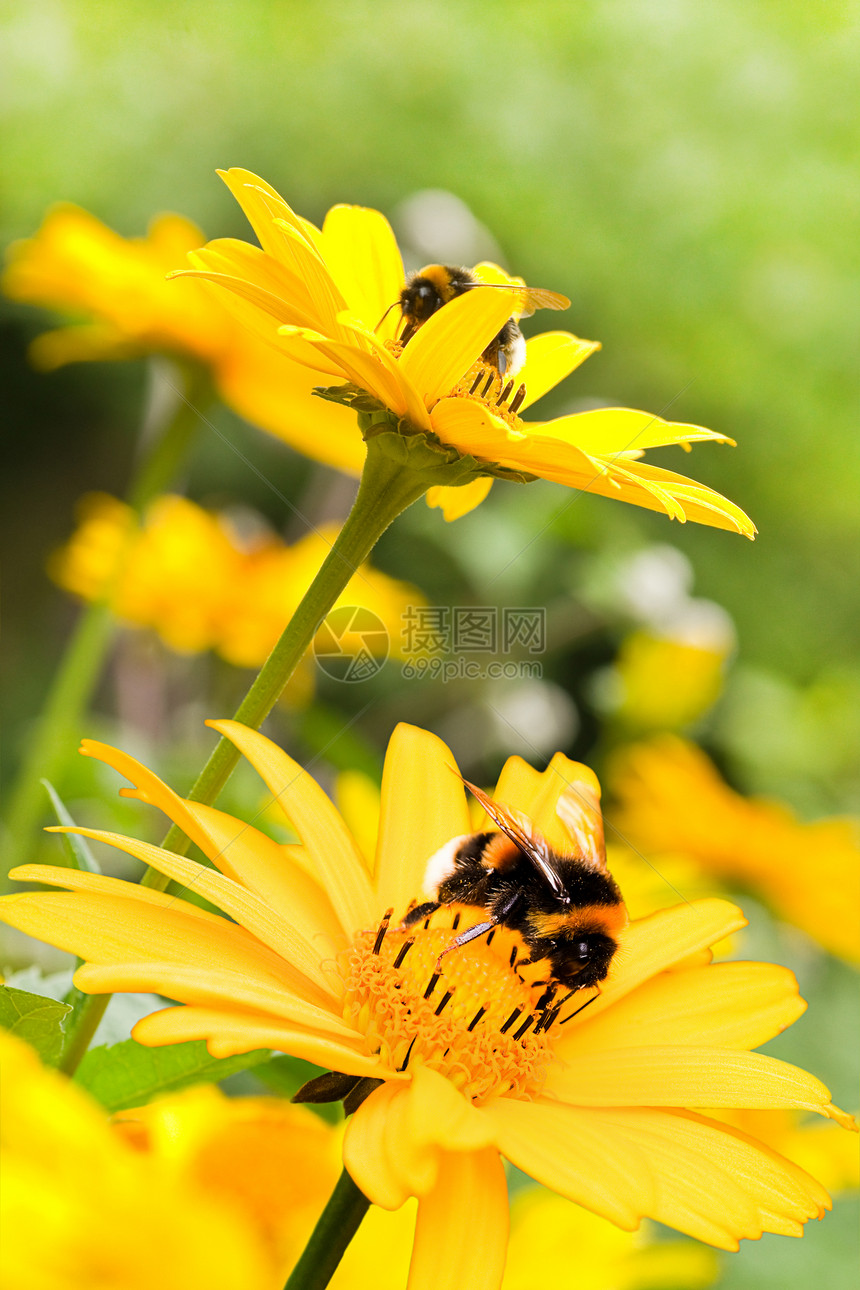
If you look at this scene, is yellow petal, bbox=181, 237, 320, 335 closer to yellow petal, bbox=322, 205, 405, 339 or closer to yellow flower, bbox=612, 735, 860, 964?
yellow petal, bbox=322, 205, 405, 339

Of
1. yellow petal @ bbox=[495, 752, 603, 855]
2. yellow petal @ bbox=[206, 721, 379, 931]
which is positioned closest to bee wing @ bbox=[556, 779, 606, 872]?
yellow petal @ bbox=[495, 752, 603, 855]

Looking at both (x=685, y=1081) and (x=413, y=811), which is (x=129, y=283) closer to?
(x=413, y=811)

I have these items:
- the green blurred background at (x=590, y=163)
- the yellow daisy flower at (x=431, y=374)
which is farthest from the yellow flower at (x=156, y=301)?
the green blurred background at (x=590, y=163)

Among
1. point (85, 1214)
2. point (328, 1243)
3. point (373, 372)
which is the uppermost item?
point (373, 372)

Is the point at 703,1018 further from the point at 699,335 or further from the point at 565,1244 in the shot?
the point at 699,335

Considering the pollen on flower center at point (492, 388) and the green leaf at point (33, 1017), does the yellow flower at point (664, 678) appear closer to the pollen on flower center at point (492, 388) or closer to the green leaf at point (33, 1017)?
the pollen on flower center at point (492, 388)

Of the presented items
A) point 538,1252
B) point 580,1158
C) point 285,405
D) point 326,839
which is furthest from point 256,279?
point 285,405

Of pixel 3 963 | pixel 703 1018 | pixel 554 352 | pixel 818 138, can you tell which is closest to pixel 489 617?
pixel 554 352
